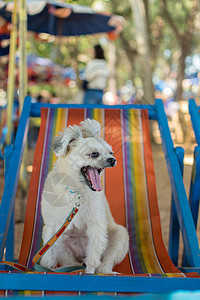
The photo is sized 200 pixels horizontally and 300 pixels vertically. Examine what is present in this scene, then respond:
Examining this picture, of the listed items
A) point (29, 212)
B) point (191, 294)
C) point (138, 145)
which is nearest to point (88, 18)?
point (138, 145)

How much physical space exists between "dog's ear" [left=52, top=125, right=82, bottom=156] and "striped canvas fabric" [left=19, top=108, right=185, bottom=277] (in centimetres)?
48

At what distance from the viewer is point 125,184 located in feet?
8.08

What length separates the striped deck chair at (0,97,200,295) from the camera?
200 centimetres

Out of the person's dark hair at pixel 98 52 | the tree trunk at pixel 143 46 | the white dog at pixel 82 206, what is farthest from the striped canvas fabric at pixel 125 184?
the tree trunk at pixel 143 46

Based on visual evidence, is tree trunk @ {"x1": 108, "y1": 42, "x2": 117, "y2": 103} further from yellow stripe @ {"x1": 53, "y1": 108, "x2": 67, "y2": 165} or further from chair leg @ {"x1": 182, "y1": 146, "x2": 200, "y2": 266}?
chair leg @ {"x1": 182, "y1": 146, "x2": 200, "y2": 266}

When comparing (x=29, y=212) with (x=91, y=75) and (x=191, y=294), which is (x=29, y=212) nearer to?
(x=191, y=294)

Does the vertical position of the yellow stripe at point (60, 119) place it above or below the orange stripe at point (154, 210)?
above

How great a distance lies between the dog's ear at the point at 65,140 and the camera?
5.22ft

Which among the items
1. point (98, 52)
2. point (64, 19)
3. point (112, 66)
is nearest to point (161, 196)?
point (98, 52)

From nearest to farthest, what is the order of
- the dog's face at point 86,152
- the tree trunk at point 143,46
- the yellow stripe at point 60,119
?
the dog's face at point 86,152 < the yellow stripe at point 60,119 < the tree trunk at point 143,46

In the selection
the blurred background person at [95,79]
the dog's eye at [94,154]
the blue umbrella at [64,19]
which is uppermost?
the blue umbrella at [64,19]

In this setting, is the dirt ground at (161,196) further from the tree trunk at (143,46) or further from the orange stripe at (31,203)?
the tree trunk at (143,46)

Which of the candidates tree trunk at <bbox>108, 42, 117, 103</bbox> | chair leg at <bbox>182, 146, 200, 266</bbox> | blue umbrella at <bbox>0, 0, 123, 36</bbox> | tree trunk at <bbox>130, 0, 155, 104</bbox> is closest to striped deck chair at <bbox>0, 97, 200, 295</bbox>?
chair leg at <bbox>182, 146, 200, 266</bbox>

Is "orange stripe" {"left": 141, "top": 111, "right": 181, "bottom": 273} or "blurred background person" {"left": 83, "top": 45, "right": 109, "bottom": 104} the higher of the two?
"blurred background person" {"left": 83, "top": 45, "right": 109, "bottom": 104}
